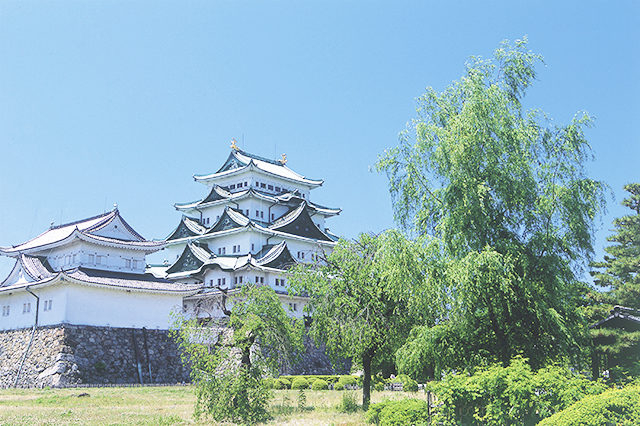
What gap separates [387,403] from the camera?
49.2 feet

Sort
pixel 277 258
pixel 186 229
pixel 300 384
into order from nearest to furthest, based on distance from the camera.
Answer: pixel 300 384, pixel 277 258, pixel 186 229

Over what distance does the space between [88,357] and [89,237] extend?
7.26m

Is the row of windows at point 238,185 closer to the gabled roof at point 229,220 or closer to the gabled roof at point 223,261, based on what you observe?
the gabled roof at point 229,220

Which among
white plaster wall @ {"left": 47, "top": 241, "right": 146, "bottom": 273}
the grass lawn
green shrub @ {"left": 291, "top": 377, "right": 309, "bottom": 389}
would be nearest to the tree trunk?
the grass lawn

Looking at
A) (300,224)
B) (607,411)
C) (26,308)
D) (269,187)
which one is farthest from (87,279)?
(607,411)

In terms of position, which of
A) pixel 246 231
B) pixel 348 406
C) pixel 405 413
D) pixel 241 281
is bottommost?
pixel 348 406

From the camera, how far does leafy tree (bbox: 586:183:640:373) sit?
1797cm

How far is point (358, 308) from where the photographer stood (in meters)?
20.3

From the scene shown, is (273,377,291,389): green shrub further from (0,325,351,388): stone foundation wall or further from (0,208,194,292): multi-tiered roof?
(0,208,194,292): multi-tiered roof

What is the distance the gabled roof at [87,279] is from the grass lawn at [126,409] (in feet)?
22.1

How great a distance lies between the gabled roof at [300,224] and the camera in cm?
4672

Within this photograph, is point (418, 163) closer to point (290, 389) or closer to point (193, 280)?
point (290, 389)

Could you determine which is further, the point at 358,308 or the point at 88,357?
the point at 88,357

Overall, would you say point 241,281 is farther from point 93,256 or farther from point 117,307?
point 93,256
